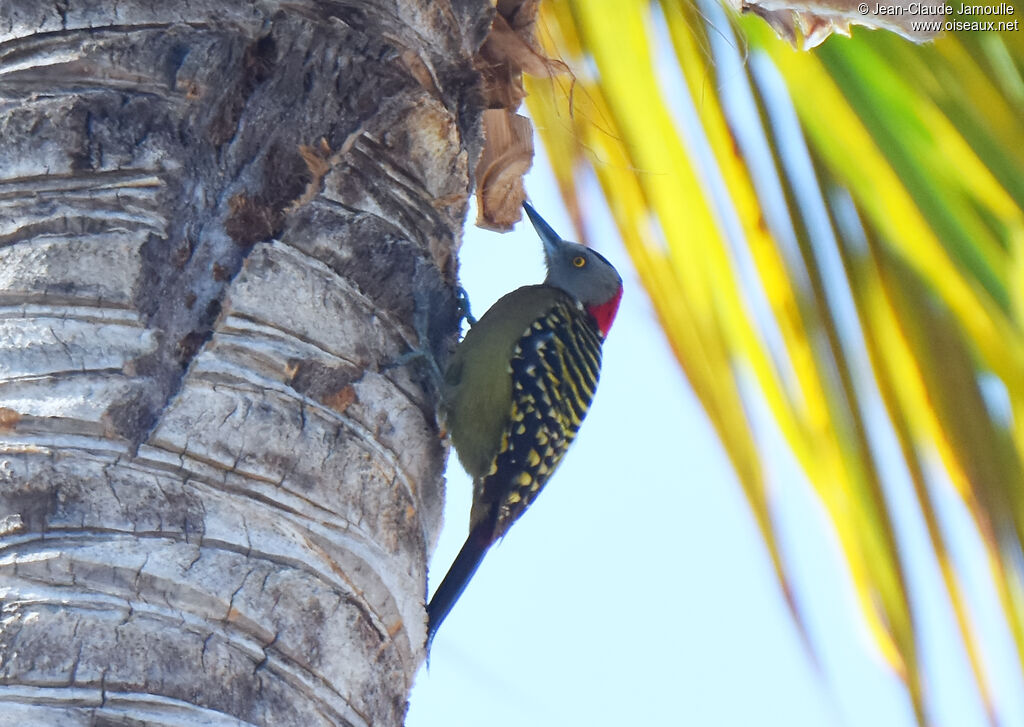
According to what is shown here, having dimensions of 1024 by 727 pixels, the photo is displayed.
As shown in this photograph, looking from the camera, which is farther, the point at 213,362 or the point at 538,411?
the point at 538,411

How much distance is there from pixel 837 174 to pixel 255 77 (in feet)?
4.88

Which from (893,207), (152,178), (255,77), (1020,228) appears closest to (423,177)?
(255,77)

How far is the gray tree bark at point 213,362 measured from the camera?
78.1 inches

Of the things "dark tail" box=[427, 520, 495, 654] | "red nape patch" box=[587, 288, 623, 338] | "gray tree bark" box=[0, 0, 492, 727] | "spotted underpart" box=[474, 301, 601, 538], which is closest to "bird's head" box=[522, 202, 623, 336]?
"red nape patch" box=[587, 288, 623, 338]

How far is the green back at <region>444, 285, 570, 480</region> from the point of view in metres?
4.19

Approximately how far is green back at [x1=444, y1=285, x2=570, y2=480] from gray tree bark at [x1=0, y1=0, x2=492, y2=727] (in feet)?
4.16

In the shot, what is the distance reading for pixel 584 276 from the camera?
19.2 feet

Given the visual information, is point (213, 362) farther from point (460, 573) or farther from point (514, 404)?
point (514, 404)

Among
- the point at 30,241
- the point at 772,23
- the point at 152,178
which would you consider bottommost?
the point at 30,241

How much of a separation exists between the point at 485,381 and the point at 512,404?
19 centimetres

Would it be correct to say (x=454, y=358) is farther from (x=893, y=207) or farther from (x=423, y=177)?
(x=893, y=207)

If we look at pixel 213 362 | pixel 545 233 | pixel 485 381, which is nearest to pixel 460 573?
pixel 485 381

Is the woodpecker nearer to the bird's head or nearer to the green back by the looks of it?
the green back

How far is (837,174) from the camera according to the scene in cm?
319
